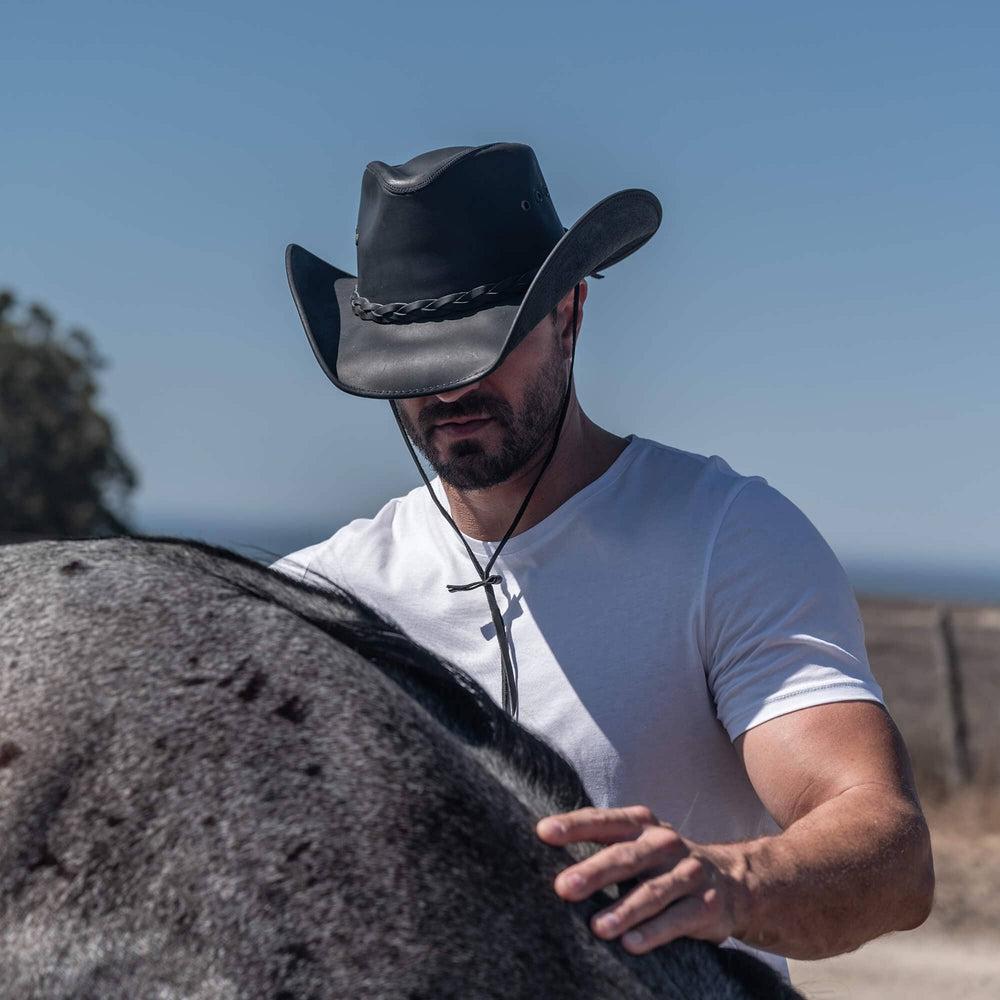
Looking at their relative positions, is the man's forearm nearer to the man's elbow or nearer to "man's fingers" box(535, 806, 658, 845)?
the man's elbow

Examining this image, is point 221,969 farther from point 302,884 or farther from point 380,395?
point 380,395

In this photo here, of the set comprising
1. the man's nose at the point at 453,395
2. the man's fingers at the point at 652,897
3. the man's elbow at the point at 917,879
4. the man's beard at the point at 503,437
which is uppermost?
the man's nose at the point at 453,395

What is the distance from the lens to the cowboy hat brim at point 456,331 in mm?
2191

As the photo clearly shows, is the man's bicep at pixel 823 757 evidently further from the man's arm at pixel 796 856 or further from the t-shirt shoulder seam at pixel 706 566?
the t-shirt shoulder seam at pixel 706 566

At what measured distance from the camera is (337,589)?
6.03 feet

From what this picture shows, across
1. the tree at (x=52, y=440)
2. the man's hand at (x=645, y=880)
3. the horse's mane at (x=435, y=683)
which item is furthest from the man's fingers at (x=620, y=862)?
the tree at (x=52, y=440)

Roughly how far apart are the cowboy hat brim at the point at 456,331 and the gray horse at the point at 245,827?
0.70m

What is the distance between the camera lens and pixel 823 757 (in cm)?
205

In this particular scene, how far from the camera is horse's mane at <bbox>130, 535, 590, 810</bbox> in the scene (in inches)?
65.1

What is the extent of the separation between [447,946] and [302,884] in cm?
16

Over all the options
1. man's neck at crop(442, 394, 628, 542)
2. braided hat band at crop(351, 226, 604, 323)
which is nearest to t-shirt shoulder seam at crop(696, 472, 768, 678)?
man's neck at crop(442, 394, 628, 542)

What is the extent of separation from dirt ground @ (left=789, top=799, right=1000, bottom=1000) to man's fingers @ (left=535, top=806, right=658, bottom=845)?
364 cm

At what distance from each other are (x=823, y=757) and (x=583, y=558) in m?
0.58

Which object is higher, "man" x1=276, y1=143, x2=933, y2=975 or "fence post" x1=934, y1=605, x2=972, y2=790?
"man" x1=276, y1=143, x2=933, y2=975
